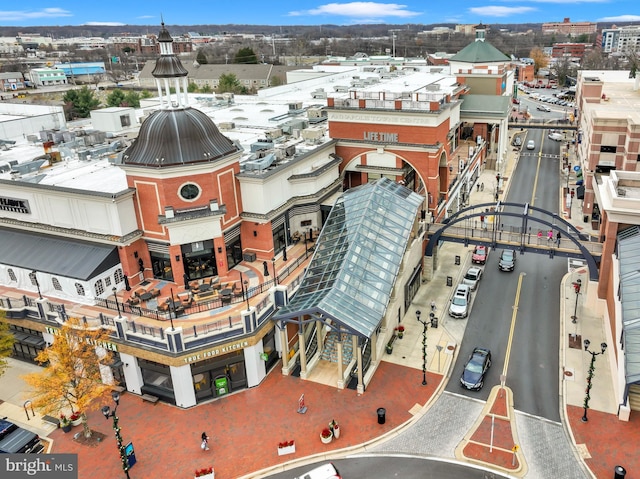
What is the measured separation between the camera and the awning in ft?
138

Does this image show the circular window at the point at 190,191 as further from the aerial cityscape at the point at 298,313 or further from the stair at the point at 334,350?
the stair at the point at 334,350

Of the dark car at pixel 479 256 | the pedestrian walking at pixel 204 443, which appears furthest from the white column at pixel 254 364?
the dark car at pixel 479 256

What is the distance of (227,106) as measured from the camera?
81.9 m

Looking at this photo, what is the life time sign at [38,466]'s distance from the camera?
30494mm

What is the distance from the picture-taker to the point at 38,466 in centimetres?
3133

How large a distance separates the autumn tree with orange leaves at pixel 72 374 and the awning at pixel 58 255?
20.1ft

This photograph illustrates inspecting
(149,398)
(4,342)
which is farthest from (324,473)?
(4,342)

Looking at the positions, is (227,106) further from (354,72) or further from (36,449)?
(36,449)

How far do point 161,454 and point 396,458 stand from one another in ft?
50.0

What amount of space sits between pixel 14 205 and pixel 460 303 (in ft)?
136

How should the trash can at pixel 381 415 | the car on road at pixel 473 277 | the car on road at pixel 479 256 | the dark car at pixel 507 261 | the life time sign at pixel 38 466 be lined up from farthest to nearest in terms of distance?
the car on road at pixel 479 256 < the dark car at pixel 507 261 < the car on road at pixel 473 277 < the trash can at pixel 381 415 < the life time sign at pixel 38 466

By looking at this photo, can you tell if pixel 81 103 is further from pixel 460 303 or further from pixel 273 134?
pixel 460 303

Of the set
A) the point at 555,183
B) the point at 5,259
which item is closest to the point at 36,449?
the point at 5,259

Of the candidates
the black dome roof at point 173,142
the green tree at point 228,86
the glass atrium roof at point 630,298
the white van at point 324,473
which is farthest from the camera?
the green tree at point 228,86
